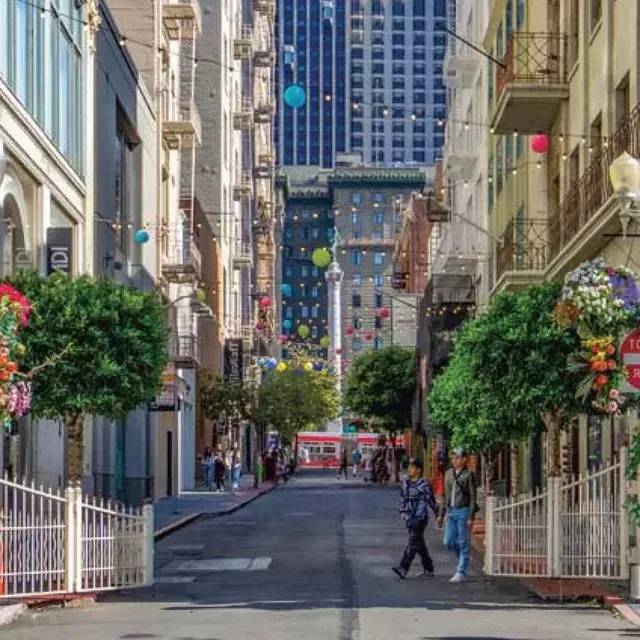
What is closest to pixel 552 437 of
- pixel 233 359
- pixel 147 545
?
pixel 147 545

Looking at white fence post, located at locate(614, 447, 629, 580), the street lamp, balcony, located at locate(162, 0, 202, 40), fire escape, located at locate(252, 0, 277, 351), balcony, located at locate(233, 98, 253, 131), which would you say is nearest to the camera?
the street lamp

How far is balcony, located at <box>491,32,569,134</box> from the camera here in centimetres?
3484

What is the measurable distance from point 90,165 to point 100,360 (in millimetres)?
13782

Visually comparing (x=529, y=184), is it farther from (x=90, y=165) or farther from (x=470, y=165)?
(x=470, y=165)

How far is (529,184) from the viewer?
39.9 metres

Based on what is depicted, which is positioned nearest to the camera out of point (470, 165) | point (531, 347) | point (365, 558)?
point (531, 347)

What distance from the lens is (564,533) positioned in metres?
20.7

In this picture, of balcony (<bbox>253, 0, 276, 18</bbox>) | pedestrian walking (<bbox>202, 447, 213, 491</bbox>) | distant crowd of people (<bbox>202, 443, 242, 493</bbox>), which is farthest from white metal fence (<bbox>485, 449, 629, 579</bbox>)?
balcony (<bbox>253, 0, 276, 18</bbox>)

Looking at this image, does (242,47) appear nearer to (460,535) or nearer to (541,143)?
(541,143)

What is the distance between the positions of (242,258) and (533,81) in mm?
57806

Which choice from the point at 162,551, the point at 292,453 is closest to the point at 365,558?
the point at 162,551

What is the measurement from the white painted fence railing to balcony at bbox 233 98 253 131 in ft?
228

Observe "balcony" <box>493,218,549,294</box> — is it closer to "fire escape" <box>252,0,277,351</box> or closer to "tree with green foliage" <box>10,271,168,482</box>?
"tree with green foliage" <box>10,271,168,482</box>

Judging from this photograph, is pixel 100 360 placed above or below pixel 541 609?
above
